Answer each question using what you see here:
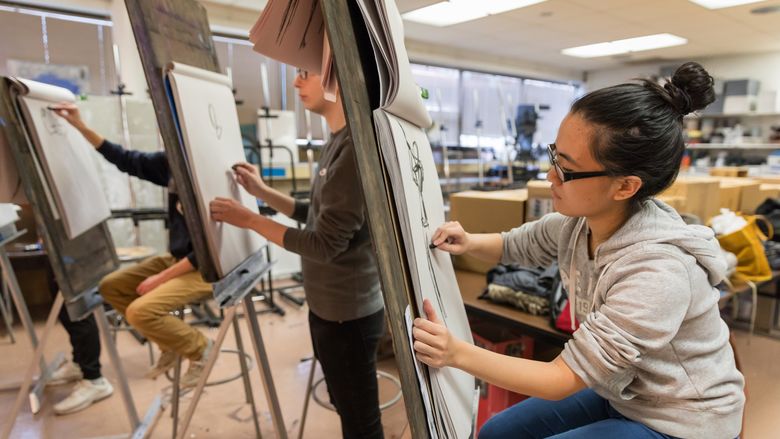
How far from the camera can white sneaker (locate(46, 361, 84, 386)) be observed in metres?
2.37

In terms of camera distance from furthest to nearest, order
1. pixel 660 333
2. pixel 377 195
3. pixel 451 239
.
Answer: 1. pixel 451 239
2. pixel 660 333
3. pixel 377 195

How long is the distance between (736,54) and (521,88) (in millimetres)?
3232

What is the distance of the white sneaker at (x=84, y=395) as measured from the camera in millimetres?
2102

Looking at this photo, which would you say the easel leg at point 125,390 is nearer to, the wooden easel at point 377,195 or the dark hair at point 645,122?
the wooden easel at point 377,195

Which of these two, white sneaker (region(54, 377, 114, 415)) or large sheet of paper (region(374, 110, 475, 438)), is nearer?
large sheet of paper (region(374, 110, 475, 438))

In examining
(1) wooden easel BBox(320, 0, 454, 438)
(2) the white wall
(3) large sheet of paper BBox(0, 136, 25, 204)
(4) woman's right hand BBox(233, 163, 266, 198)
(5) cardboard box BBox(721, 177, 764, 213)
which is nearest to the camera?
(1) wooden easel BBox(320, 0, 454, 438)

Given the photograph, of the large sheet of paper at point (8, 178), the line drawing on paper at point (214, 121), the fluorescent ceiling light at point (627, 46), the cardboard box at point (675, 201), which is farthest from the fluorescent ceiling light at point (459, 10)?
the large sheet of paper at point (8, 178)

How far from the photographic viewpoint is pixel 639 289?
688mm

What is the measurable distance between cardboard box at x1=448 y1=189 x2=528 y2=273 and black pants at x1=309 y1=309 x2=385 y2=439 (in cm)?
101

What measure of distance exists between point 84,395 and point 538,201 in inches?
90.6

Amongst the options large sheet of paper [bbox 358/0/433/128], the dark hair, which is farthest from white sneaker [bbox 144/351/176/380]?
the dark hair

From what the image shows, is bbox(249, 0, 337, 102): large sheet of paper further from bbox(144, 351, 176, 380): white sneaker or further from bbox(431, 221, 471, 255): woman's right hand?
bbox(144, 351, 176, 380): white sneaker

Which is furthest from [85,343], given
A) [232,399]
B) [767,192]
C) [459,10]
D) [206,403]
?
A: [459,10]

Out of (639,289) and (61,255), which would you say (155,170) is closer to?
(61,255)
